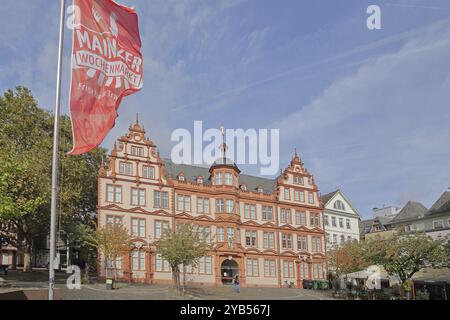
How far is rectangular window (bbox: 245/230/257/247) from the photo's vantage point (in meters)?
59.8

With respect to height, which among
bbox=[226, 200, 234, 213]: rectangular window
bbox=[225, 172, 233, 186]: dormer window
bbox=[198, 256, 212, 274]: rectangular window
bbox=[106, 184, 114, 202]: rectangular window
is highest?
bbox=[225, 172, 233, 186]: dormer window

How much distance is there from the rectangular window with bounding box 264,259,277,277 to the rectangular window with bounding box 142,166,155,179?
56.6ft

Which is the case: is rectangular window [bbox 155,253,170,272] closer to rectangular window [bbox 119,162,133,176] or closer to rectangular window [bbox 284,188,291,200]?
rectangular window [bbox 119,162,133,176]

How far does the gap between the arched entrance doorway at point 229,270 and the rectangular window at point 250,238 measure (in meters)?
3.26

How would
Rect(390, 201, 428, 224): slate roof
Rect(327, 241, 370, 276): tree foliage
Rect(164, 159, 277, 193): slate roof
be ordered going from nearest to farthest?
Rect(327, 241, 370, 276): tree foliage < Rect(164, 159, 277, 193): slate roof < Rect(390, 201, 428, 224): slate roof

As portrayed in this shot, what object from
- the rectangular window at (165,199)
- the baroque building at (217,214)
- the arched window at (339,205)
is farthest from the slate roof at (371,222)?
the rectangular window at (165,199)

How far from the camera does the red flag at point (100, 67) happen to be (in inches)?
574

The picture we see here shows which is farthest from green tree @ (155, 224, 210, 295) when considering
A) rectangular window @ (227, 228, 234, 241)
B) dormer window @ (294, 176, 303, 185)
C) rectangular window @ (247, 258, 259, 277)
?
dormer window @ (294, 176, 303, 185)

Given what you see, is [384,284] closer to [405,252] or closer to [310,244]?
[310,244]

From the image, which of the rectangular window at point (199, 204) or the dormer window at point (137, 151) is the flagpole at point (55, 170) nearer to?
the dormer window at point (137, 151)

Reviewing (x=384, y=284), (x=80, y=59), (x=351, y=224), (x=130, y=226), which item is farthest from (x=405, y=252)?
(x=80, y=59)

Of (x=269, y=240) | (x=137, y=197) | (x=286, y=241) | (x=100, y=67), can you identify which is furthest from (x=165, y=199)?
(x=100, y=67)

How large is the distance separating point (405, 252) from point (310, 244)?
22.9 m
